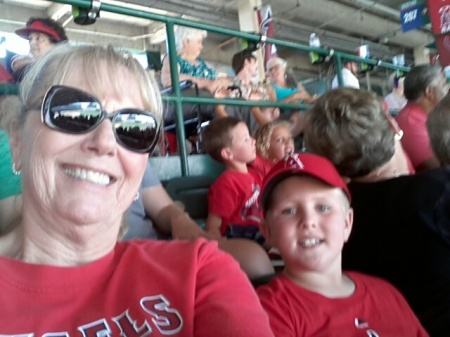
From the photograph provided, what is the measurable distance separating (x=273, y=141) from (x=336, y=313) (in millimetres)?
1874

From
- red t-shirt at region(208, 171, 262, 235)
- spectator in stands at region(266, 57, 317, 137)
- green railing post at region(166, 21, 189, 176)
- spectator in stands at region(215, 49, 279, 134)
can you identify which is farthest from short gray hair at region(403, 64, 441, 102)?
green railing post at region(166, 21, 189, 176)

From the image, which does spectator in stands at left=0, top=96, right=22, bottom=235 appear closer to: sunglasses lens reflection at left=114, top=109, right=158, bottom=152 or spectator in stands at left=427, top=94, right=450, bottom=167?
sunglasses lens reflection at left=114, top=109, right=158, bottom=152

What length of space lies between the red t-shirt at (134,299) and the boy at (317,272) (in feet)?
1.04

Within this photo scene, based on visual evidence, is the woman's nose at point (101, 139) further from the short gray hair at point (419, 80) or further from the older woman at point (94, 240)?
the short gray hair at point (419, 80)

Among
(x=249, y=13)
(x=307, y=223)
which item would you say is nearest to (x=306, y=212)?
(x=307, y=223)

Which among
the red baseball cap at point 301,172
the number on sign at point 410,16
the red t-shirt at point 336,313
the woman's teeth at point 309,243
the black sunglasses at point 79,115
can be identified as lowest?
the red t-shirt at point 336,313

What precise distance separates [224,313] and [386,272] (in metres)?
0.78

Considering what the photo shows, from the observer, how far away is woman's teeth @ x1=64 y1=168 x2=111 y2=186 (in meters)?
1.03

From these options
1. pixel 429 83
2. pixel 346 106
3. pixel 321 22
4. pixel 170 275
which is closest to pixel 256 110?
pixel 429 83

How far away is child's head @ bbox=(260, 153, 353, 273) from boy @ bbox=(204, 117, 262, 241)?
77 cm

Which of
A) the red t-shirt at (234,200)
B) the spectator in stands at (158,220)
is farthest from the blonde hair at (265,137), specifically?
the spectator in stands at (158,220)

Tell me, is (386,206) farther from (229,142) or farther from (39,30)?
(39,30)

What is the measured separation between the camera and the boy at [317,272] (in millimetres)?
1278

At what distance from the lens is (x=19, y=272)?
954 millimetres
